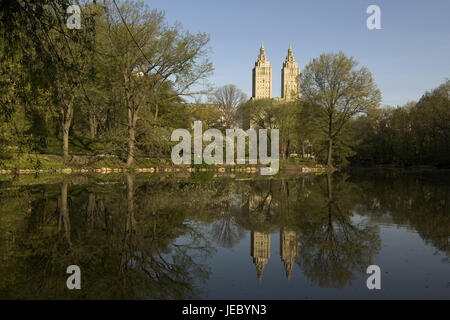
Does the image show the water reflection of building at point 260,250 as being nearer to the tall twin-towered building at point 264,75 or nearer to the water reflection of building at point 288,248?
the water reflection of building at point 288,248

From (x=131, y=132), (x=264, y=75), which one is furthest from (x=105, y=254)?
(x=264, y=75)

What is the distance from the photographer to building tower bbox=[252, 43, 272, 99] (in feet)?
579

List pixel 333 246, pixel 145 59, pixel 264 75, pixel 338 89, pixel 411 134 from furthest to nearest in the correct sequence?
pixel 264 75
pixel 411 134
pixel 338 89
pixel 145 59
pixel 333 246

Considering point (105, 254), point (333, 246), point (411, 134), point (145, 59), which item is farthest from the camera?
point (411, 134)

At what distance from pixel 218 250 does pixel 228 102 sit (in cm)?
5054

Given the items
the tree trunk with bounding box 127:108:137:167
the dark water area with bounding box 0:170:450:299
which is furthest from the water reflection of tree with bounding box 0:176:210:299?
the tree trunk with bounding box 127:108:137:167

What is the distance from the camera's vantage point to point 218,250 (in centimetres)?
594

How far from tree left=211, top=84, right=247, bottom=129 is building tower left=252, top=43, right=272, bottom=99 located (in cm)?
12303

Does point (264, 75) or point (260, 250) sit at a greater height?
point (264, 75)

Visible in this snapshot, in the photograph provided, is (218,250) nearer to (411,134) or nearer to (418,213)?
(418,213)

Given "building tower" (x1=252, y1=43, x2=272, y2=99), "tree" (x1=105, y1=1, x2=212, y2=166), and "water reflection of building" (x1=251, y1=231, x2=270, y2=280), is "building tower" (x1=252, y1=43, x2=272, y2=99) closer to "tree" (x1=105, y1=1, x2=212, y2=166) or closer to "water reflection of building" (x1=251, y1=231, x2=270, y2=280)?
"tree" (x1=105, y1=1, x2=212, y2=166)

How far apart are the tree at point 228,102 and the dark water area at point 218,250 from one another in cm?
4454

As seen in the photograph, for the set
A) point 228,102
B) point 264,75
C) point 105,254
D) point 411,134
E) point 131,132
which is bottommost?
point 105,254

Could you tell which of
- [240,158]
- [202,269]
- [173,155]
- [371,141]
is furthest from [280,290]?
[371,141]
